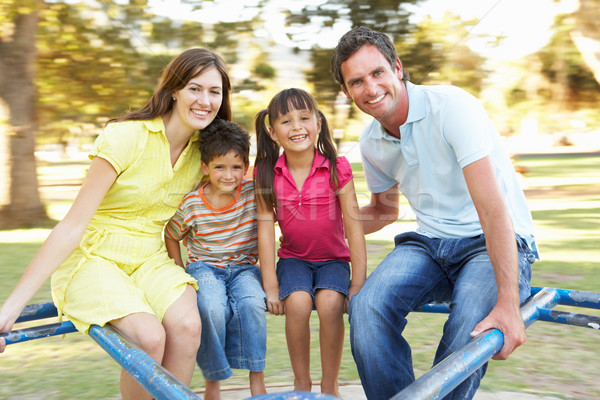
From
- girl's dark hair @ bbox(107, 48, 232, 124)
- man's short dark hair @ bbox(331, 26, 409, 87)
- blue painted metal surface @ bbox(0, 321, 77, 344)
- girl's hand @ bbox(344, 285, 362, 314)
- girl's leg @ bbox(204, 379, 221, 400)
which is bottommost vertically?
girl's leg @ bbox(204, 379, 221, 400)

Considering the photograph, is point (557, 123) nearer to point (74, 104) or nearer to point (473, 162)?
point (74, 104)

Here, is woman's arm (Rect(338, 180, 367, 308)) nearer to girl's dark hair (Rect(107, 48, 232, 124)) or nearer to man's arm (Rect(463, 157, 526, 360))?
man's arm (Rect(463, 157, 526, 360))

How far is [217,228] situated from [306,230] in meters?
0.35

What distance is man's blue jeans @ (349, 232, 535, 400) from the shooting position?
1.98 metres

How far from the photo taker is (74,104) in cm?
980

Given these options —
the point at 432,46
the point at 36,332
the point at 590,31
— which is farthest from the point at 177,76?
the point at 590,31

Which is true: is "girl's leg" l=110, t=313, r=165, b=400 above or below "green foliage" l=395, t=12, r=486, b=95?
below

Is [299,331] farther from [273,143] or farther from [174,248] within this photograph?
[273,143]

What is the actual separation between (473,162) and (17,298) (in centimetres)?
152

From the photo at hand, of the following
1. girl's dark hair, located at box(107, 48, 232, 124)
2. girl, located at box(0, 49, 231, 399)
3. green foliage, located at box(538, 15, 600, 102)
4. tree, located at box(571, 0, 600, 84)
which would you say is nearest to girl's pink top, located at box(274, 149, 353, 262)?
girl, located at box(0, 49, 231, 399)

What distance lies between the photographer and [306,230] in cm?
246

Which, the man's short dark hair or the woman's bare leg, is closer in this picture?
the woman's bare leg

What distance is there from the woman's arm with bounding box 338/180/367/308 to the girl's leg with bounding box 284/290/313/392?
0.60 ft

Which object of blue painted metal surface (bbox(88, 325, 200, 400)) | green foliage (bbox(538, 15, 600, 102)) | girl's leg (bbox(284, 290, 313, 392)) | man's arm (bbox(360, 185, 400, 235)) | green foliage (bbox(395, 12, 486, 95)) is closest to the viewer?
blue painted metal surface (bbox(88, 325, 200, 400))
